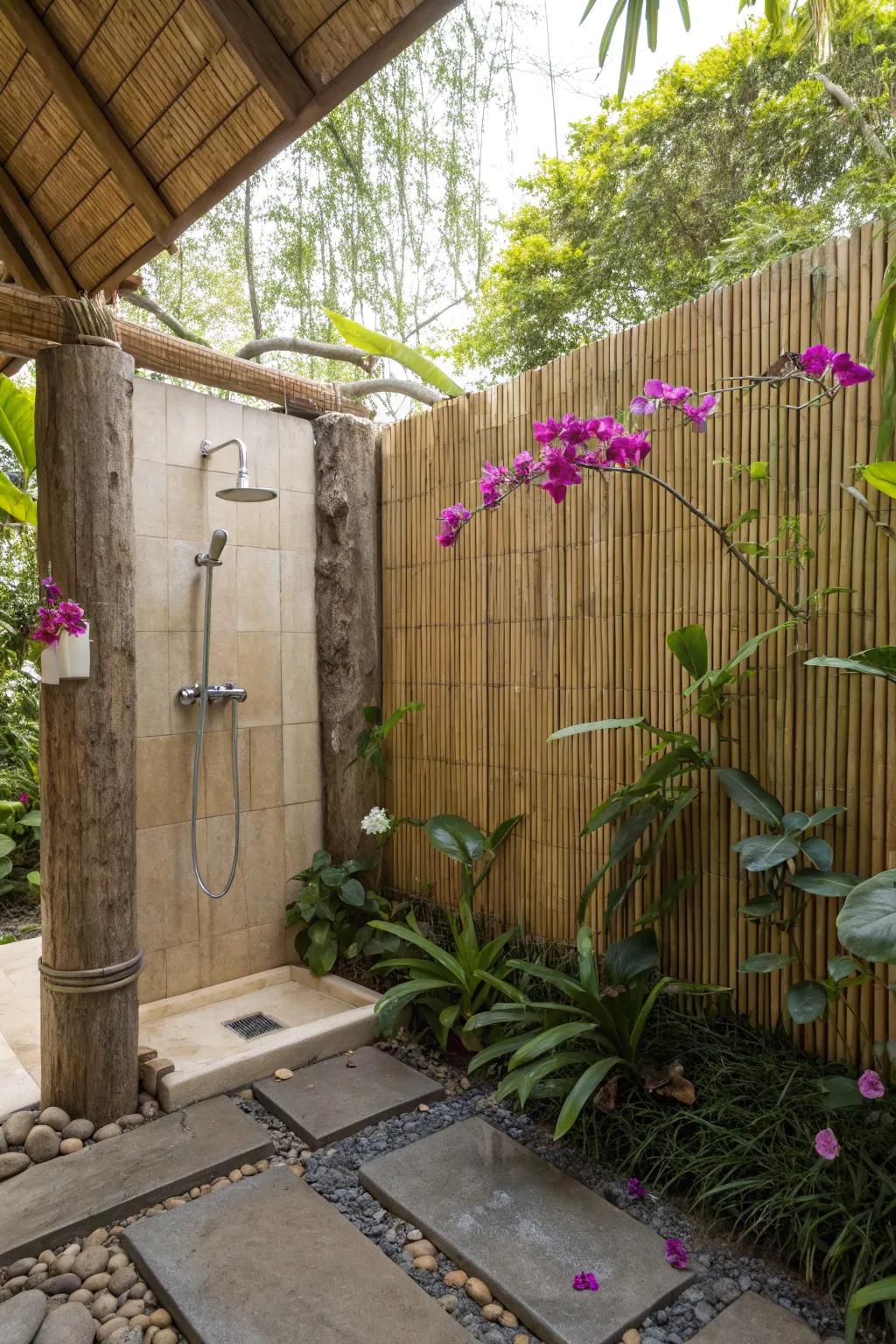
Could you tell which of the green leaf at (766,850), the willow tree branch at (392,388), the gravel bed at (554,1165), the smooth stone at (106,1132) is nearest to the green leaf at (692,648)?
the green leaf at (766,850)

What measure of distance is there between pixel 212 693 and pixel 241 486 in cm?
74

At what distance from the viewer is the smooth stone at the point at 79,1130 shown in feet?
7.29

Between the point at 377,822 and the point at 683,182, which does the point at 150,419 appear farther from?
the point at 683,182

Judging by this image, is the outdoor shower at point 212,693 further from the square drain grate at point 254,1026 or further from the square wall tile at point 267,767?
the square drain grate at point 254,1026

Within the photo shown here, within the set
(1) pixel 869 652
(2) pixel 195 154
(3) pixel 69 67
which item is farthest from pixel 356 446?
(1) pixel 869 652

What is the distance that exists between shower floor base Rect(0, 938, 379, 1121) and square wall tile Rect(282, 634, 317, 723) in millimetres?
978

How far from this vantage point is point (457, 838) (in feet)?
9.42

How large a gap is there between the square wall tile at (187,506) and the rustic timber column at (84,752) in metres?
0.58

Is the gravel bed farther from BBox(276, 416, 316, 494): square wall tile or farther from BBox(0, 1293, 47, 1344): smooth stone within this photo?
BBox(276, 416, 316, 494): square wall tile

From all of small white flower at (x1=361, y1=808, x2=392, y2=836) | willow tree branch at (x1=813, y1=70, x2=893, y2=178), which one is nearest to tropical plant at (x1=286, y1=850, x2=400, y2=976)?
small white flower at (x1=361, y1=808, x2=392, y2=836)

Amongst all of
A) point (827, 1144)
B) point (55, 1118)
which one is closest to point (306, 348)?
point (55, 1118)

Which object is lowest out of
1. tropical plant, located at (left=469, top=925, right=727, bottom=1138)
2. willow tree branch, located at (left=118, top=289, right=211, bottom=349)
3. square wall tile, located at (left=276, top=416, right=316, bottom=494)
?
tropical plant, located at (left=469, top=925, right=727, bottom=1138)

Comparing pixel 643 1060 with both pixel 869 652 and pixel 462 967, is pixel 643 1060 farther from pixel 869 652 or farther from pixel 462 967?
pixel 869 652

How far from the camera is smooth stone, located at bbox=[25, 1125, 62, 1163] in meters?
2.14
